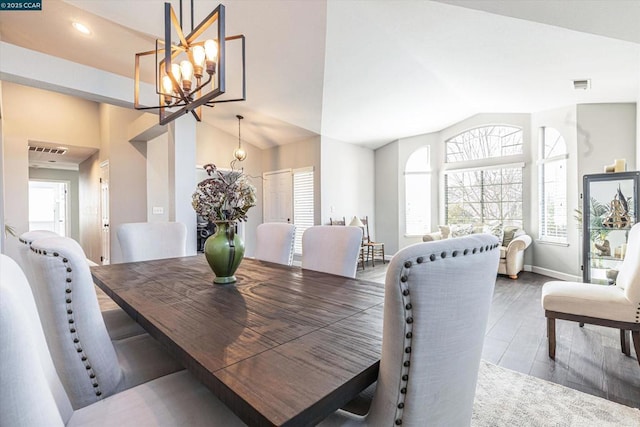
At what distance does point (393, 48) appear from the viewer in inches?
142

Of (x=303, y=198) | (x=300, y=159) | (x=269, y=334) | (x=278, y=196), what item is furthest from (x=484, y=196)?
(x=269, y=334)

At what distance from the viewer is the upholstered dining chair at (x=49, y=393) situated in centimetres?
50

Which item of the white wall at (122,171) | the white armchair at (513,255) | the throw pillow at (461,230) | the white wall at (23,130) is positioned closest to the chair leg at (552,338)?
the white armchair at (513,255)

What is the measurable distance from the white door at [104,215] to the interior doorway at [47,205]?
4.73 m

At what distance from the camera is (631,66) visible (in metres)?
3.15

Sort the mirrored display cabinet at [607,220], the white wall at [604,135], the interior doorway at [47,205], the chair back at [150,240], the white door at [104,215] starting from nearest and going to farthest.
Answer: the chair back at [150,240], the mirrored display cabinet at [607,220], the white wall at [604,135], the white door at [104,215], the interior doorway at [47,205]

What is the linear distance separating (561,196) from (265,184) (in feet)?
18.9

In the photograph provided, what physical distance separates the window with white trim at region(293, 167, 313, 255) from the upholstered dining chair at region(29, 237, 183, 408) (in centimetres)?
510

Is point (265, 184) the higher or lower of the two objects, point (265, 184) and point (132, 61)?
the lower

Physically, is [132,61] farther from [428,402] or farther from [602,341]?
[602,341]

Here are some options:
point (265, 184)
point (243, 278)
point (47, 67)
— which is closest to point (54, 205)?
point (265, 184)

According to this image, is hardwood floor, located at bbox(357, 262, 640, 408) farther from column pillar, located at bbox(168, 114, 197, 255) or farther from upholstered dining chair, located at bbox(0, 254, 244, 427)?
column pillar, located at bbox(168, 114, 197, 255)

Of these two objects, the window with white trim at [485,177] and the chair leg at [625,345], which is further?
the window with white trim at [485,177]

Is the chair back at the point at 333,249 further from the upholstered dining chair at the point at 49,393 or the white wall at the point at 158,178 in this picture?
the white wall at the point at 158,178
